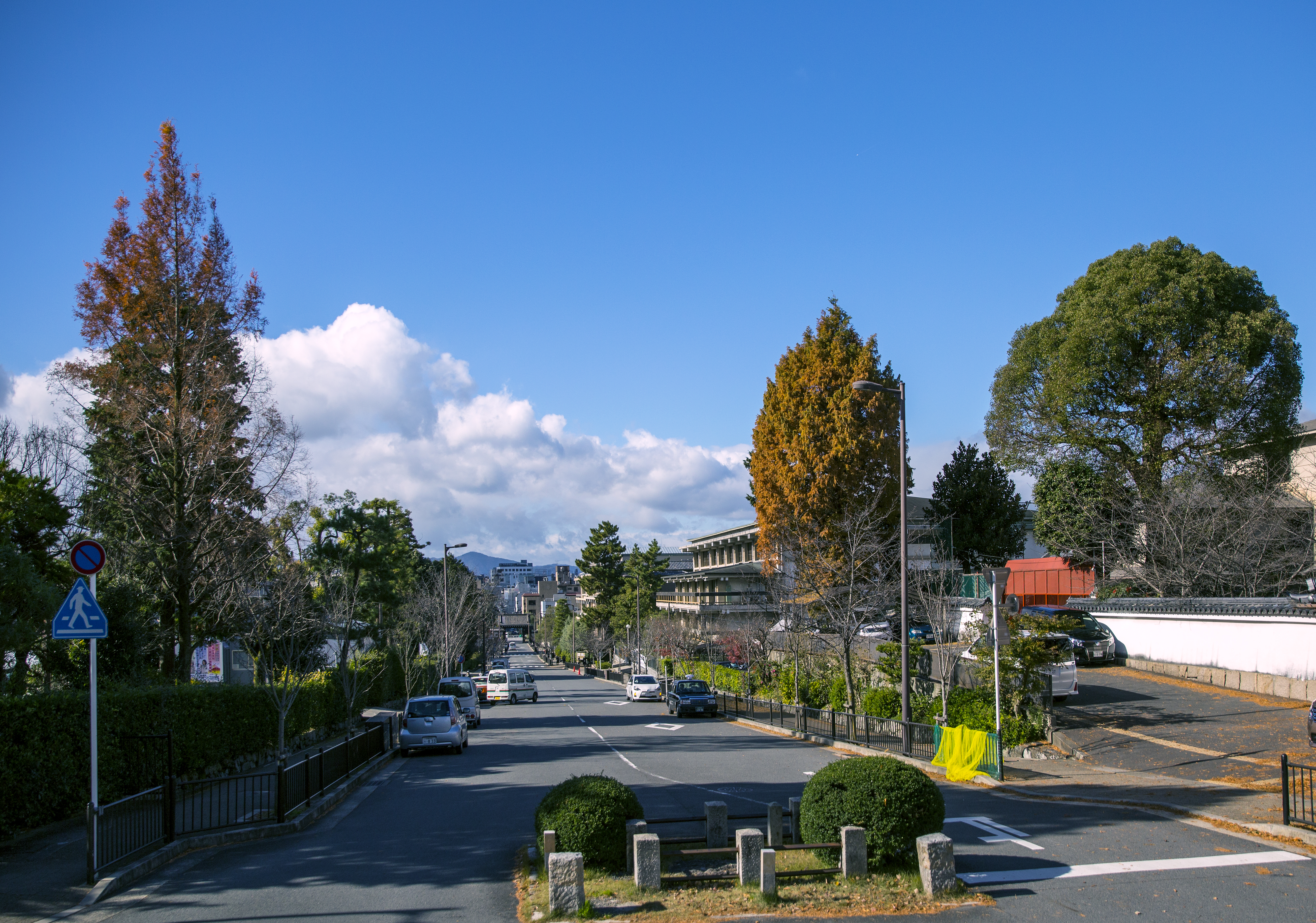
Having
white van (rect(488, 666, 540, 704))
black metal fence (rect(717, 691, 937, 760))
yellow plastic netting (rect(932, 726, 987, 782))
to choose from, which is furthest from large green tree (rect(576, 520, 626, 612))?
yellow plastic netting (rect(932, 726, 987, 782))

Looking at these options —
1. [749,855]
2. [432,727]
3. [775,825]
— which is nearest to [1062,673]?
[775,825]

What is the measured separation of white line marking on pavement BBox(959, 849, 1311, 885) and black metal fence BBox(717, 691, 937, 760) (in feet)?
28.5

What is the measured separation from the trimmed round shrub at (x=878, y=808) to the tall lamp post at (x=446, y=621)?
1381 inches

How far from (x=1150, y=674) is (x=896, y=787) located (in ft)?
77.8

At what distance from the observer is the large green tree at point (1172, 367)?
3544 centimetres

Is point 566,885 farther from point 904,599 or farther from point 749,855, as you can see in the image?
point 904,599

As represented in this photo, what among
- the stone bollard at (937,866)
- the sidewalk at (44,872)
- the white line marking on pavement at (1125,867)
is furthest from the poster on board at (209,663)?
the white line marking on pavement at (1125,867)

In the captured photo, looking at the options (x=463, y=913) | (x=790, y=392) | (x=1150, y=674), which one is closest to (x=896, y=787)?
(x=463, y=913)

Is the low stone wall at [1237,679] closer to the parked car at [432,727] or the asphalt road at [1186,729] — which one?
the asphalt road at [1186,729]

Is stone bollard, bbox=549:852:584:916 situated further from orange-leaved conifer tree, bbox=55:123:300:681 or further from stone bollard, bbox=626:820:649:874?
orange-leaved conifer tree, bbox=55:123:300:681

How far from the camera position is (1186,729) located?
20344 millimetres

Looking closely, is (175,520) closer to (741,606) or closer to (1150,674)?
(1150,674)

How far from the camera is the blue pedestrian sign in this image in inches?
404

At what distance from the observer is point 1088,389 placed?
37.8m
